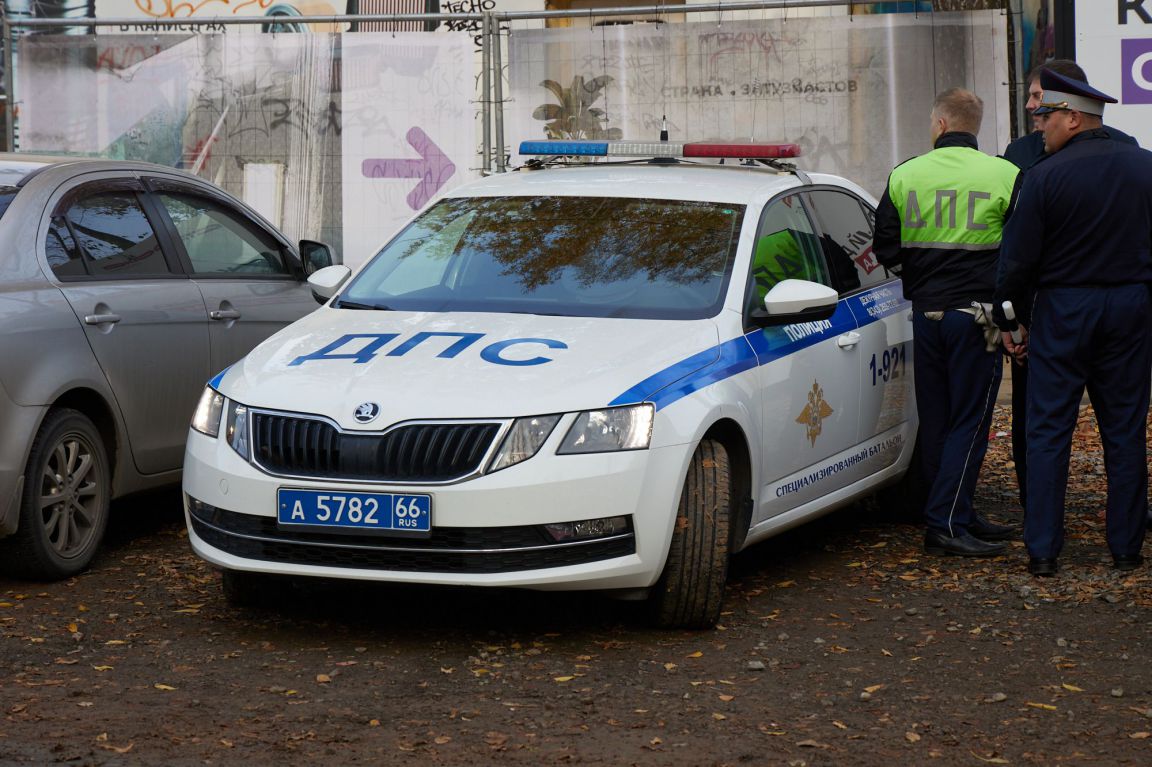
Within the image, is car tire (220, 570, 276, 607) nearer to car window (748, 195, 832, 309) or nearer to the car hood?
the car hood

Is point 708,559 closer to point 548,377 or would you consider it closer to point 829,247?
point 548,377

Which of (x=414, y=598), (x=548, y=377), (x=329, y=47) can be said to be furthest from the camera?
(x=329, y=47)

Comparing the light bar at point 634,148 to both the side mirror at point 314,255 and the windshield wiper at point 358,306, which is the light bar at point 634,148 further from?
the side mirror at point 314,255

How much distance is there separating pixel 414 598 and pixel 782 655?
1.45m

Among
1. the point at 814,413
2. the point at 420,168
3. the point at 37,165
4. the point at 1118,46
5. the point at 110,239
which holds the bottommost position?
the point at 814,413

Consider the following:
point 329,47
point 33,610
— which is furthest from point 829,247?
point 329,47

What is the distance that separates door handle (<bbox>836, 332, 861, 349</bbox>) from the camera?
21.9 feet

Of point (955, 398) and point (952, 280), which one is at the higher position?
point (952, 280)

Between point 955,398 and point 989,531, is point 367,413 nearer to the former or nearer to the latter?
point 955,398

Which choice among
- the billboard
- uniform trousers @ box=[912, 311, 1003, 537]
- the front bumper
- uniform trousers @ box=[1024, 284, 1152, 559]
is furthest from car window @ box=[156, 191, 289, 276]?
the billboard

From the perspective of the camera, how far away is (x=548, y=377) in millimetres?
5379

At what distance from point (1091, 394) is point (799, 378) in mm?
1226

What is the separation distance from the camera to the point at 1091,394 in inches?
260

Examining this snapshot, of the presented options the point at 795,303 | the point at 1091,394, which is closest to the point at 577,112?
the point at 1091,394
